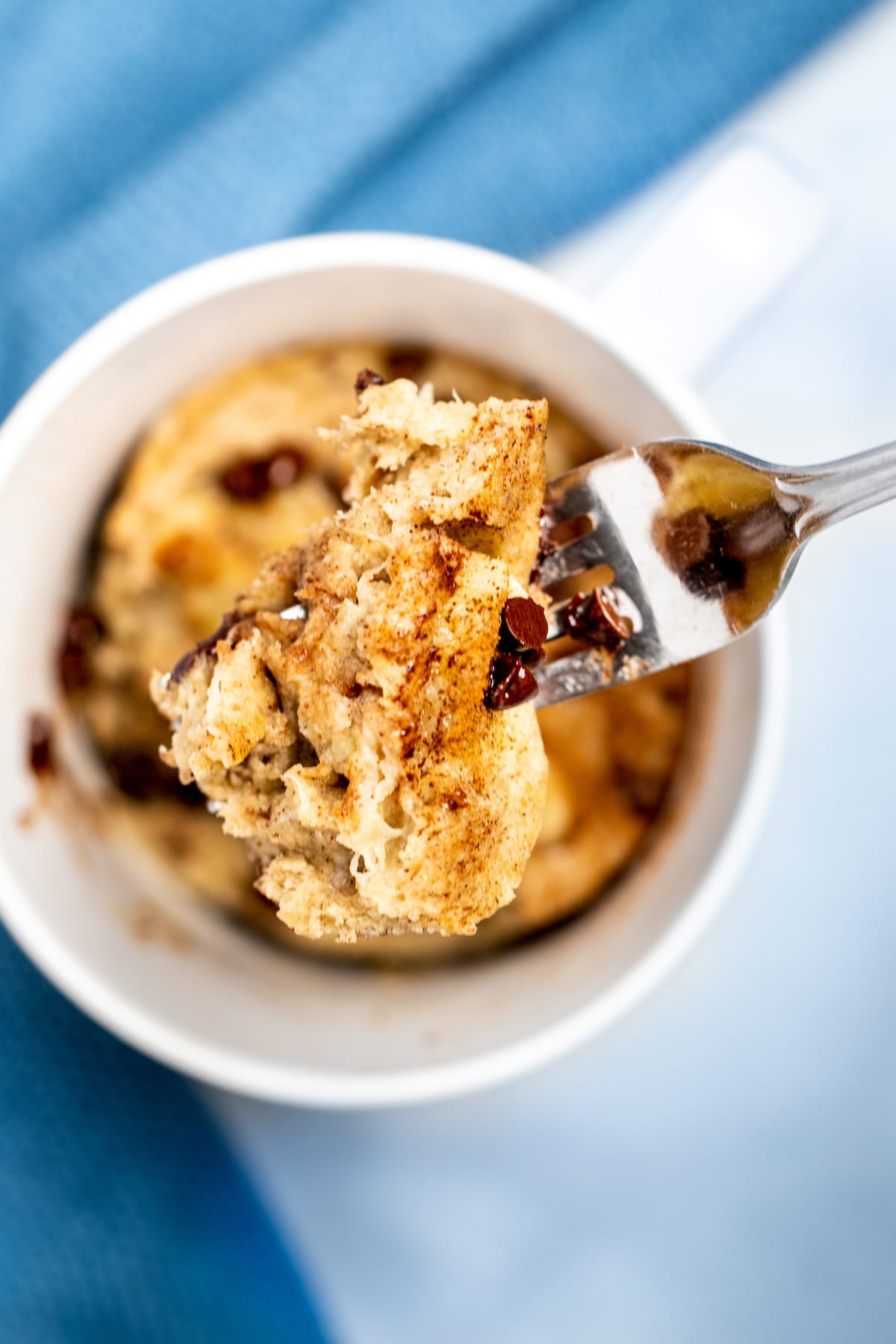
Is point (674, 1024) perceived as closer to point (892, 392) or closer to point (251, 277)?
point (892, 392)

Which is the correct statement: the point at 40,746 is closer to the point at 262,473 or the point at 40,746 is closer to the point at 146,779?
the point at 146,779

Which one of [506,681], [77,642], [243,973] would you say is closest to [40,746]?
[77,642]

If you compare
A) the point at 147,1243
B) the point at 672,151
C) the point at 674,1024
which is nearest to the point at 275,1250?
the point at 147,1243

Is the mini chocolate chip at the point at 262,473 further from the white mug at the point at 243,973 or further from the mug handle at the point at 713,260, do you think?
the mug handle at the point at 713,260

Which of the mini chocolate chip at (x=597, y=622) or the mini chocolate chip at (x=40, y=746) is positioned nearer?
the mini chocolate chip at (x=597, y=622)

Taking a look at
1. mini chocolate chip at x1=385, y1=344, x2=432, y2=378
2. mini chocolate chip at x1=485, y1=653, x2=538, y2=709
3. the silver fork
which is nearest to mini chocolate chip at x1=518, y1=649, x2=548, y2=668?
mini chocolate chip at x1=485, y1=653, x2=538, y2=709

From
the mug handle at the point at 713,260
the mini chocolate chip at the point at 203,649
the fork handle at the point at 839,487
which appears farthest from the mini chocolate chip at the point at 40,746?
the fork handle at the point at 839,487
